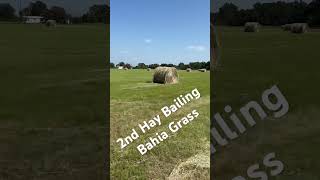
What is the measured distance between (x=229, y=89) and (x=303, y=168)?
6.39m

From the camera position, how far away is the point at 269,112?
31.7 ft

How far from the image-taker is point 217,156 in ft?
23.4

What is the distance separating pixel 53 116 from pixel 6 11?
26.9m

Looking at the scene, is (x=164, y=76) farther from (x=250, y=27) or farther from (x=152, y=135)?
(x=250, y=27)

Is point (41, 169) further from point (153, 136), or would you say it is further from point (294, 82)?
point (294, 82)

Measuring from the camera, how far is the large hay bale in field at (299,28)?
1219 inches

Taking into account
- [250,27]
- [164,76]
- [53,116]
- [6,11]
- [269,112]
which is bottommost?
[53,116]

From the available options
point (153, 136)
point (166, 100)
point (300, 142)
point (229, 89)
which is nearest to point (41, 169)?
point (153, 136)

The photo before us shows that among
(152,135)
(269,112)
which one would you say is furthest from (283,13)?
(152,135)

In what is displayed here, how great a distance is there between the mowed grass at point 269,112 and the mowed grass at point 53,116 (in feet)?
7.52

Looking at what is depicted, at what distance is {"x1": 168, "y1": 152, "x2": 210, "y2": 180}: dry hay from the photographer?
6.36 meters

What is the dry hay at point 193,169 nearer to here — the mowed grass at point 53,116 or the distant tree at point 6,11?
the mowed grass at point 53,116

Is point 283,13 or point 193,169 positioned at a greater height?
point 283,13

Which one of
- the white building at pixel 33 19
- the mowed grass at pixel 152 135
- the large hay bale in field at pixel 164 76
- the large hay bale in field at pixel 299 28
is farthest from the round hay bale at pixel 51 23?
the mowed grass at pixel 152 135
